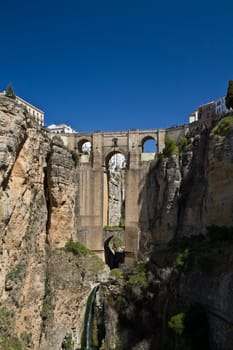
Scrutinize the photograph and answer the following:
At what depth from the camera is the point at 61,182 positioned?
90.0ft

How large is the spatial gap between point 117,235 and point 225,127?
47.0ft

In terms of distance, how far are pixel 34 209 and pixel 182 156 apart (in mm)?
11216

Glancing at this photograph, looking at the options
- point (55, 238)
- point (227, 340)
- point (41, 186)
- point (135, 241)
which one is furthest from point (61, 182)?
point (227, 340)

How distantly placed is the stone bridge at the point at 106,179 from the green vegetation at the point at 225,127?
8433 mm

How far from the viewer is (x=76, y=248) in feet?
94.1

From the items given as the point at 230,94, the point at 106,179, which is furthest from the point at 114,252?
the point at 230,94

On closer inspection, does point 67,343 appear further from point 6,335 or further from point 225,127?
point 225,127

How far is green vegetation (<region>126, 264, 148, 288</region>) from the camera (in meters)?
23.0

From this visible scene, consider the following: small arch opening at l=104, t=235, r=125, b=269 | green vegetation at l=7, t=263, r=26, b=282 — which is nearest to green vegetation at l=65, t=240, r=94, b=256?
small arch opening at l=104, t=235, r=125, b=269

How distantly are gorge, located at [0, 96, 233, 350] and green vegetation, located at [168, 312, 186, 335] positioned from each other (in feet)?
0.20

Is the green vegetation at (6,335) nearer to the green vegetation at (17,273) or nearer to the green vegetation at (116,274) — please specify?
the green vegetation at (17,273)

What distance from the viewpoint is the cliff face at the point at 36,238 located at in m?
19.8

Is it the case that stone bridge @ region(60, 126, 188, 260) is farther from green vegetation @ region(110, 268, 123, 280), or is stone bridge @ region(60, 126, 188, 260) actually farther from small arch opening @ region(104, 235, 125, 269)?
small arch opening @ region(104, 235, 125, 269)

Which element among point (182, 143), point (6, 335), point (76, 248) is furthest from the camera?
point (182, 143)
